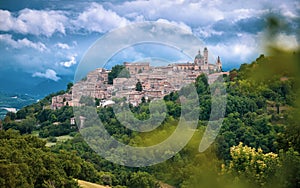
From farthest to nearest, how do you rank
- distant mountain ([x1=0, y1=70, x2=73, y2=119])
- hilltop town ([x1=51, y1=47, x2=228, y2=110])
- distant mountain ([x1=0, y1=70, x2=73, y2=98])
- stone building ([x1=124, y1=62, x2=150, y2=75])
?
distant mountain ([x1=0, y1=70, x2=73, y2=98]) < distant mountain ([x1=0, y1=70, x2=73, y2=119]) < stone building ([x1=124, y1=62, x2=150, y2=75]) < hilltop town ([x1=51, y1=47, x2=228, y2=110])

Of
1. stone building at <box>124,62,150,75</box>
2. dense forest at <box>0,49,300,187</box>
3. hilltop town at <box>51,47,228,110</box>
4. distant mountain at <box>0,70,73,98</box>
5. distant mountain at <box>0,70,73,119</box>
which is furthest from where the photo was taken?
distant mountain at <box>0,70,73,98</box>

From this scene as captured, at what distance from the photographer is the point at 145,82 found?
31.3 meters

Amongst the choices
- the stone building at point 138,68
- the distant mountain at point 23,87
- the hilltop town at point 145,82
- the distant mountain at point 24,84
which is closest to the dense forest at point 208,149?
the hilltop town at point 145,82

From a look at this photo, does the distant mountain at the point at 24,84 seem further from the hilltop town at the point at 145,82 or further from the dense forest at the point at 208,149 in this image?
the hilltop town at the point at 145,82

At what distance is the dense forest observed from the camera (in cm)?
77

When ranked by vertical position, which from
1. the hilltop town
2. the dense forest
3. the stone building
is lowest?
the dense forest

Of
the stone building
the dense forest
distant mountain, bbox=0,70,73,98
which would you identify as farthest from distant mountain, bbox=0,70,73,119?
the stone building

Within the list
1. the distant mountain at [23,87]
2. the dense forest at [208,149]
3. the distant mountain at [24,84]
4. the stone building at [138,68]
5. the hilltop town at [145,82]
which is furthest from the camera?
the distant mountain at [24,84]

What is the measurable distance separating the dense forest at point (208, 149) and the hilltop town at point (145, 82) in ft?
5.66

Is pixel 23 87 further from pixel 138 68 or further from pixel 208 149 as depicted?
pixel 208 149

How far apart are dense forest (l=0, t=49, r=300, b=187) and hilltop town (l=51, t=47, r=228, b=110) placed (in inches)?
67.9

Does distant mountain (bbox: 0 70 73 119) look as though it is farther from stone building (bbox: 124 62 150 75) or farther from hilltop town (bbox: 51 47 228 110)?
stone building (bbox: 124 62 150 75)

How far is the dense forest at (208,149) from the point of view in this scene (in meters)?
0.77

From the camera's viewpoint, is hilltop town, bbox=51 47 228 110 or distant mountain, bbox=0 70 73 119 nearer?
hilltop town, bbox=51 47 228 110
